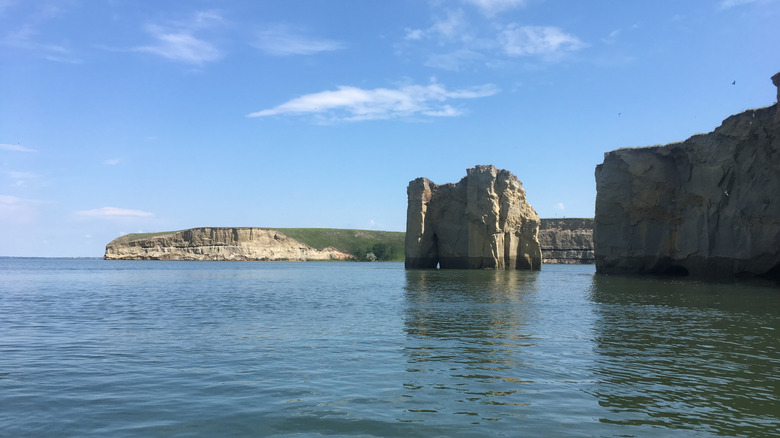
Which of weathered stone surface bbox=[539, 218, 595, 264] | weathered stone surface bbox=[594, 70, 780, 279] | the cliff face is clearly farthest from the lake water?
the cliff face

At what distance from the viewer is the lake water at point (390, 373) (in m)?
8.60

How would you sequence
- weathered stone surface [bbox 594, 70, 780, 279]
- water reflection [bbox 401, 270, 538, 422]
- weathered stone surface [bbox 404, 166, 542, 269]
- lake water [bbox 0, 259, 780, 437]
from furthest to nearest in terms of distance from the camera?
weathered stone surface [bbox 404, 166, 542, 269] < weathered stone surface [bbox 594, 70, 780, 279] < water reflection [bbox 401, 270, 538, 422] < lake water [bbox 0, 259, 780, 437]

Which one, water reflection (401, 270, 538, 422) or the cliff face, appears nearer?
water reflection (401, 270, 538, 422)

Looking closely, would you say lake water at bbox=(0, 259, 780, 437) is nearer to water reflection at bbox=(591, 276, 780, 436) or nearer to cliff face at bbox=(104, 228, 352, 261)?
water reflection at bbox=(591, 276, 780, 436)

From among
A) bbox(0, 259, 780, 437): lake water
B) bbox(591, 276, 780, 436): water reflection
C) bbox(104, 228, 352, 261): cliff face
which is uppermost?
bbox(104, 228, 352, 261): cliff face

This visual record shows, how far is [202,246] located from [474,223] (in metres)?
106

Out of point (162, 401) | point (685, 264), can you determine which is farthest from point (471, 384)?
point (685, 264)

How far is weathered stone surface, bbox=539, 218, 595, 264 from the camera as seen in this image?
147000 millimetres

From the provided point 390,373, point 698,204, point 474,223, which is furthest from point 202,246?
point 390,373

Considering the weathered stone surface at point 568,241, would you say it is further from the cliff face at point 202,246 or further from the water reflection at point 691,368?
the water reflection at point 691,368

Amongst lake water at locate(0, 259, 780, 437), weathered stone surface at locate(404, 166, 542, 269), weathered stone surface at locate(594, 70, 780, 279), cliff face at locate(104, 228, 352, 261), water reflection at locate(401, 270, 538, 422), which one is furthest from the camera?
cliff face at locate(104, 228, 352, 261)

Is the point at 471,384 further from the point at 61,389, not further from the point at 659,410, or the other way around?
the point at 61,389

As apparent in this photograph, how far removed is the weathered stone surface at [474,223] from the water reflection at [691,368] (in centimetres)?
5197

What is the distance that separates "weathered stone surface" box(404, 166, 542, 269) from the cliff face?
87972 mm
